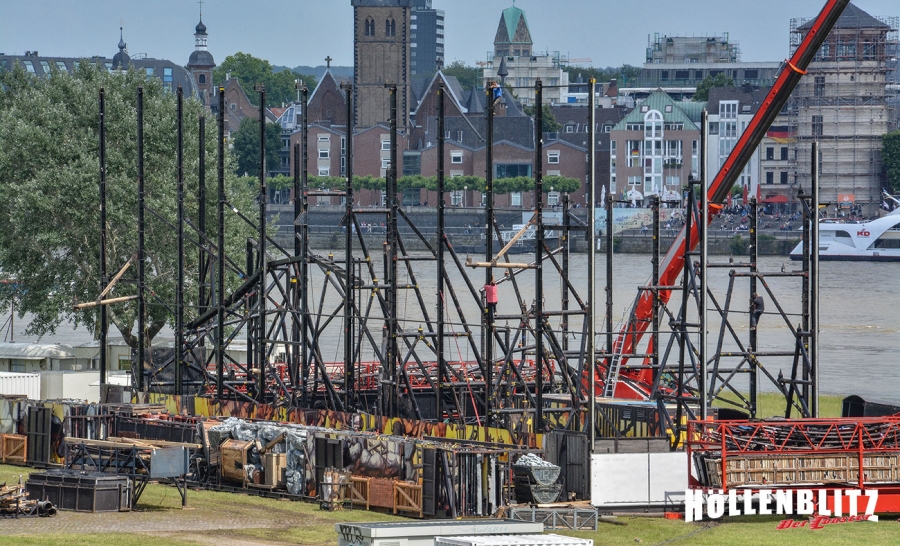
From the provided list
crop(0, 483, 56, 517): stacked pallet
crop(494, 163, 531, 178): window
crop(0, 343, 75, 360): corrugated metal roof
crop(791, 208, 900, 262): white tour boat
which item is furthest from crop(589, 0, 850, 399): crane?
crop(494, 163, 531, 178): window

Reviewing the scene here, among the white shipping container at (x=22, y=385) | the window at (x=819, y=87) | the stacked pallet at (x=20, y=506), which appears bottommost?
the stacked pallet at (x=20, y=506)

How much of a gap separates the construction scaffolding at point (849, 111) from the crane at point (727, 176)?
12841 centimetres

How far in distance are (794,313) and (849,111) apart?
112985 mm

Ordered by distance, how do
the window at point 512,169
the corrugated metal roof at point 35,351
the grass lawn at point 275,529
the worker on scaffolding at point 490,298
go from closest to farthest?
1. the grass lawn at point 275,529
2. the worker on scaffolding at point 490,298
3. the corrugated metal roof at point 35,351
4. the window at point 512,169

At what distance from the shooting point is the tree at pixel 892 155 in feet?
565

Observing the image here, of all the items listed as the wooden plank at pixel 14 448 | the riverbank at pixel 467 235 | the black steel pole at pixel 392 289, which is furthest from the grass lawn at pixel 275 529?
the riverbank at pixel 467 235

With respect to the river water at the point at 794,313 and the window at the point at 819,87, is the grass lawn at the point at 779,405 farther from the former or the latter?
the window at the point at 819,87

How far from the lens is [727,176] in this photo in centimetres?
4431

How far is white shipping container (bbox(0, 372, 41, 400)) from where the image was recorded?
4972 centimetres

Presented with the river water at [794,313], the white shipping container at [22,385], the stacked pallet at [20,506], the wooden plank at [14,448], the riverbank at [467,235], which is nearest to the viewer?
the stacked pallet at [20,506]

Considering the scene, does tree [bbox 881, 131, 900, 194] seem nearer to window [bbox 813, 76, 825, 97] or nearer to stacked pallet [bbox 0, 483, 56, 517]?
window [bbox 813, 76, 825, 97]

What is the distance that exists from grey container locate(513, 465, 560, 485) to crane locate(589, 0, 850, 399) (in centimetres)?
966

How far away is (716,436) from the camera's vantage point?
3120cm

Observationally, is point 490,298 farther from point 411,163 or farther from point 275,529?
point 411,163
